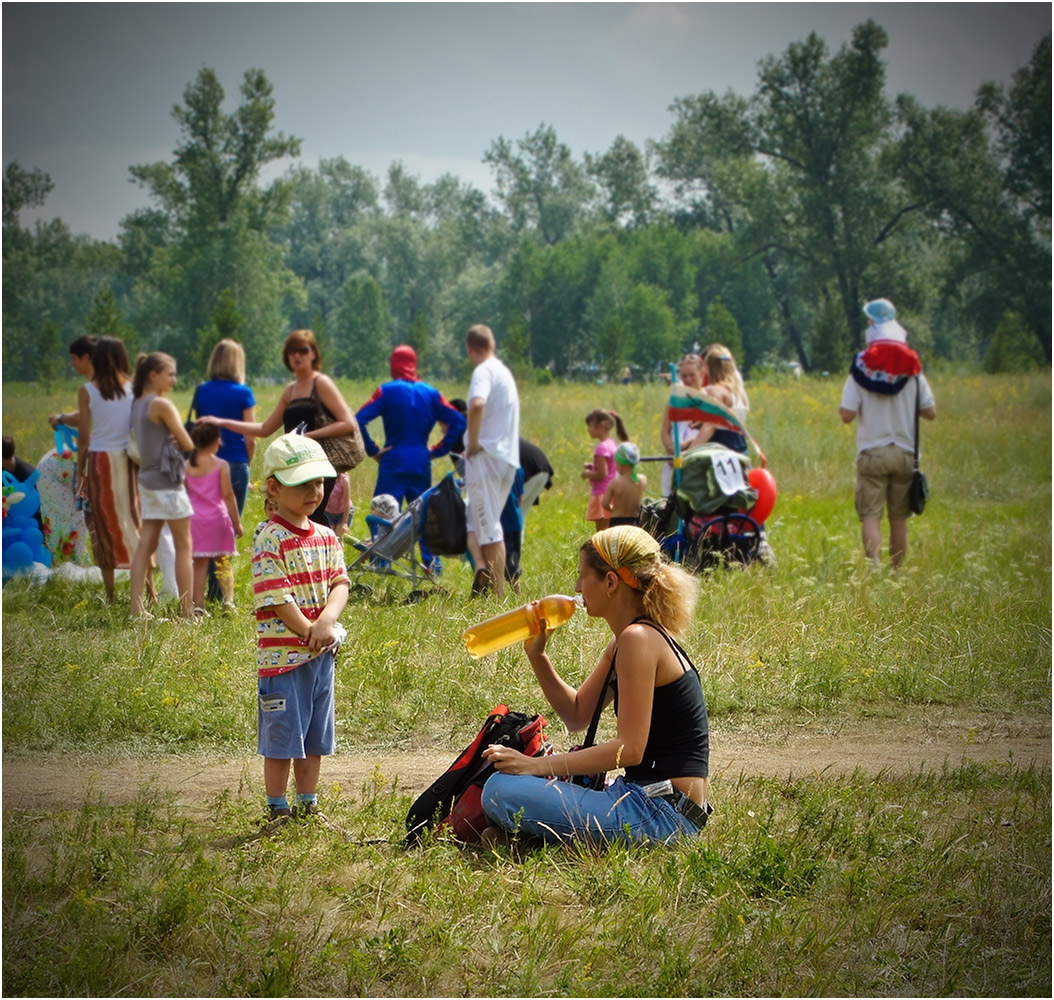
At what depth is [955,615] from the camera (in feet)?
23.2

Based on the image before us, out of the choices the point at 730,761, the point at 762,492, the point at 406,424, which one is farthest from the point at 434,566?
the point at 730,761

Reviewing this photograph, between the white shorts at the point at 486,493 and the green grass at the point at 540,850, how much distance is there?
54 centimetres

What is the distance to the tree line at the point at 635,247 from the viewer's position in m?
38.5

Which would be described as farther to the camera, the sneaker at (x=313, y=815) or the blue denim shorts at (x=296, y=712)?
the sneaker at (x=313, y=815)

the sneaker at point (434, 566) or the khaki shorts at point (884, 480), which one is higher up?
the khaki shorts at point (884, 480)

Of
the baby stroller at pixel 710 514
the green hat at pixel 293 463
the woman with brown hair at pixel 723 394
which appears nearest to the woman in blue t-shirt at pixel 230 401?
the baby stroller at pixel 710 514

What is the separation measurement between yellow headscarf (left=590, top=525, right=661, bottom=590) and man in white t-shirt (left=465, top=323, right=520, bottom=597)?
4157 millimetres

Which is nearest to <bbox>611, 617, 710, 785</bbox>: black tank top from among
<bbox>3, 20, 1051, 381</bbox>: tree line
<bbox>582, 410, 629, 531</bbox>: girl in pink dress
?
<bbox>582, 410, 629, 531</bbox>: girl in pink dress

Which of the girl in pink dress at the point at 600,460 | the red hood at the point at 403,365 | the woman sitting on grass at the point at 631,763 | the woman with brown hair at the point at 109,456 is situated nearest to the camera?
the woman sitting on grass at the point at 631,763

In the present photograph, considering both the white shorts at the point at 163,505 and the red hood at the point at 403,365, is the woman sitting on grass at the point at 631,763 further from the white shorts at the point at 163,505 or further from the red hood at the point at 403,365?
the red hood at the point at 403,365

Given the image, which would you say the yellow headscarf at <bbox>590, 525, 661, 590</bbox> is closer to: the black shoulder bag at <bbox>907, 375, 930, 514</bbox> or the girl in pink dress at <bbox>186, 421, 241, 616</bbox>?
the girl in pink dress at <bbox>186, 421, 241, 616</bbox>

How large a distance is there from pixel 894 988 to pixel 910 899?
0.48m

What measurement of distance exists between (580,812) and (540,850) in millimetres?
191

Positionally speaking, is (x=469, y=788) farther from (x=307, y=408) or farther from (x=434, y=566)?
(x=434, y=566)
